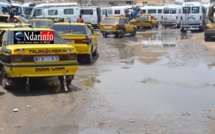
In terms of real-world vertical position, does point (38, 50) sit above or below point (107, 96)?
above

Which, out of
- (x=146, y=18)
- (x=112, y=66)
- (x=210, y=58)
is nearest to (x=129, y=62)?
(x=112, y=66)

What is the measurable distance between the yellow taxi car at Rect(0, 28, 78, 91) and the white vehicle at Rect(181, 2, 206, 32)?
29893mm

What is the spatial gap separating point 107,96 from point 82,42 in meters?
6.05

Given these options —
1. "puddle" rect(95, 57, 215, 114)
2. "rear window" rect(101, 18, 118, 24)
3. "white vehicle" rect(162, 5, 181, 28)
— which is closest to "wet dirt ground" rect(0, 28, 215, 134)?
"puddle" rect(95, 57, 215, 114)

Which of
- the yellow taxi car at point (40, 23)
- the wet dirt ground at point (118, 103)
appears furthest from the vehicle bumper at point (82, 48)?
the yellow taxi car at point (40, 23)

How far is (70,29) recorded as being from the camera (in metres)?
16.0

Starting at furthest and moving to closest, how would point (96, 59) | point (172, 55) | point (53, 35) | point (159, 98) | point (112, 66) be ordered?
point (172, 55) → point (96, 59) → point (112, 66) → point (53, 35) → point (159, 98)

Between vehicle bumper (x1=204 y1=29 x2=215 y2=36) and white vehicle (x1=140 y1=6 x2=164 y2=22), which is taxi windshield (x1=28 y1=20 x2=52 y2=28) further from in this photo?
white vehicle (x1=140 y1=6 x2=164 y2=22)

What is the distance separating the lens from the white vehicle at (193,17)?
3906 cm

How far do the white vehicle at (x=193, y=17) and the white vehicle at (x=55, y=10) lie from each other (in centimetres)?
1060

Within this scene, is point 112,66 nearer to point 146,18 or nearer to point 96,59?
point 96,59

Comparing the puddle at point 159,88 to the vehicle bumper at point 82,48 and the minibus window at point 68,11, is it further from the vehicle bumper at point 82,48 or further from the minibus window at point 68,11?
the minibus window at point 68,11

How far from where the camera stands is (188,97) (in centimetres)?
993

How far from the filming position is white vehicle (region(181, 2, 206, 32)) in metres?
39.1
